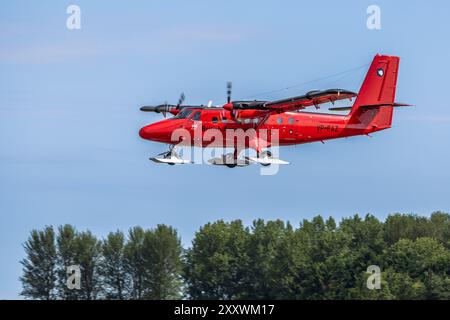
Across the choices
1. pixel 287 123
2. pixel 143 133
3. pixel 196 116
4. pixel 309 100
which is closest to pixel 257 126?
pixel 287 123

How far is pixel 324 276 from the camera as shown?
99875 millimetres

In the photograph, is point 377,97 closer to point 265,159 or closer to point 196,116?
point 265,159

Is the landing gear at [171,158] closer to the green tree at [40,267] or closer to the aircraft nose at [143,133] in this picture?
the aircraft nose at [143,133]

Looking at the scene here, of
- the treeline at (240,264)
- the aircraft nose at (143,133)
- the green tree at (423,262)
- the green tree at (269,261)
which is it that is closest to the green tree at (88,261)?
the treeline at (240,264)

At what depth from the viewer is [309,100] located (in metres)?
69.4

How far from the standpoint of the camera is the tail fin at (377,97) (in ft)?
238

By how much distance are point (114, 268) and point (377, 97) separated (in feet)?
103

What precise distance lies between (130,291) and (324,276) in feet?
44.2

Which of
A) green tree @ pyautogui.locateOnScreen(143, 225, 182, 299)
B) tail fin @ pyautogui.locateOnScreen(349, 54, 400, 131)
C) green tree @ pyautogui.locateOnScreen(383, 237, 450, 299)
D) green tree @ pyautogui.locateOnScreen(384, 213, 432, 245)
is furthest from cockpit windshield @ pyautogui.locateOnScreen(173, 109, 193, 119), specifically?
green tree @ pyautogui.locateOnScreen(384, 213, 432, 245)

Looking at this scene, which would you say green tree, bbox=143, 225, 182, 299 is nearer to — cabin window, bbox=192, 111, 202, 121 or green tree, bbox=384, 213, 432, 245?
green tree, bbox=384, 213, 432, 245

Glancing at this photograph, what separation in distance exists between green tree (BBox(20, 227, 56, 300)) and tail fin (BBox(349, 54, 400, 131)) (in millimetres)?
31874
